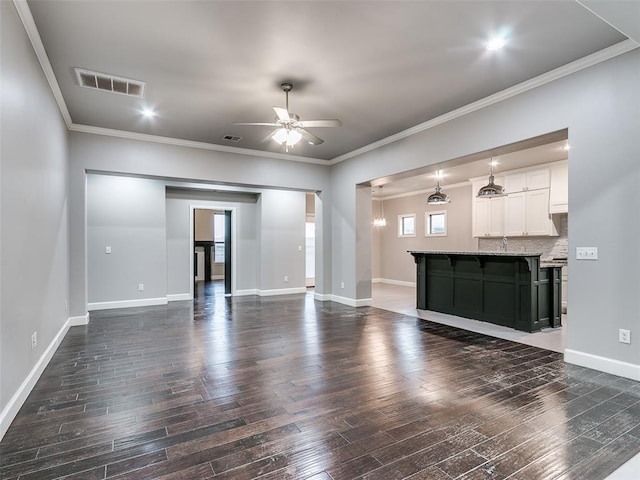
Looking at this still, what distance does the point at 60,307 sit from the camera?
14.0ft

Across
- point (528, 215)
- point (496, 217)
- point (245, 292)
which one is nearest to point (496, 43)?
point (528, 215)

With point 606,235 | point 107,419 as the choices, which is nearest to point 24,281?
point 107,419

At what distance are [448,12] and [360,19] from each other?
0.66 meters

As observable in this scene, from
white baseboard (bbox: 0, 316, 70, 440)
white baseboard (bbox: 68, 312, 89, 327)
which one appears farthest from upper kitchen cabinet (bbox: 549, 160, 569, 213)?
white baseboard (bbox: 68, 312, 89, 327)

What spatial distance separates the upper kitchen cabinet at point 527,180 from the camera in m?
6.85

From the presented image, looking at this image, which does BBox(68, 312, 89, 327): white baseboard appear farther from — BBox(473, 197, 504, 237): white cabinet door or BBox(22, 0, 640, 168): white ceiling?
BBox(473, 197, 504, 237): white cabinet door

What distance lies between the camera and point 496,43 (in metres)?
3.03

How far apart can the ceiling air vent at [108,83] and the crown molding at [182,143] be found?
152 cm

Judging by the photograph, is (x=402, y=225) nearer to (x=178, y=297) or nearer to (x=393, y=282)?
(x=393, y=282)

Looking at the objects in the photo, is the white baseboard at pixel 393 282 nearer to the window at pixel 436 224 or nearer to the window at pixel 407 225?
the window at pixel 407 225

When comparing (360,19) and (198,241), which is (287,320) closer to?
(360,19)

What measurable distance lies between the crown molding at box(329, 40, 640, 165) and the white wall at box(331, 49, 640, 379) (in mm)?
54

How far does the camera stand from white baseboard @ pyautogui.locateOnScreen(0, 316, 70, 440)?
218cm

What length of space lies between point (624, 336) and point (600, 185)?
1362 millimetres
